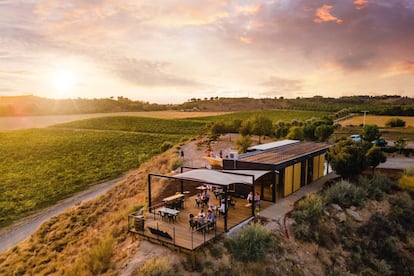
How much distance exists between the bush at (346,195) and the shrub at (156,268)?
11.5 m

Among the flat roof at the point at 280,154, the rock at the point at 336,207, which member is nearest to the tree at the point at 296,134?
the flat roof at the point at 280,154

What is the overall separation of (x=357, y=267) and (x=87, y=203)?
824 inches

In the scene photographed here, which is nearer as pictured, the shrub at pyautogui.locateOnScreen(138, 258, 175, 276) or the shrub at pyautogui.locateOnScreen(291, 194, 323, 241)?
the shrub at pyautogui.locateOnScreen(138, 258, 175, 276)

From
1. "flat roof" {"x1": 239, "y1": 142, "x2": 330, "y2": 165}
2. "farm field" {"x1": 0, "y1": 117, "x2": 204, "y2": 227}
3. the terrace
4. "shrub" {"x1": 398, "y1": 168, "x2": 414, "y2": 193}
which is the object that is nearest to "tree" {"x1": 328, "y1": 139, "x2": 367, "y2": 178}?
"flat roof" {"x1": 239, "y1": 142, "x2": 330, "y2": 165}

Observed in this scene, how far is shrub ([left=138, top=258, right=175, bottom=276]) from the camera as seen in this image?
10312 mm

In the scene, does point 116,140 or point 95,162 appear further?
point 116,140

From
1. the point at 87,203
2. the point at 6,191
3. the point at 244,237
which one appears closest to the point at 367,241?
the point at 244,237

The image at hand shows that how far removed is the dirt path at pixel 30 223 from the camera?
846 inches

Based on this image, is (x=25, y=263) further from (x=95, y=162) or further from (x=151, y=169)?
(x=95, y=162)

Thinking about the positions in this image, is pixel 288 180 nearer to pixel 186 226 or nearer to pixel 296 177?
pixel 296 177

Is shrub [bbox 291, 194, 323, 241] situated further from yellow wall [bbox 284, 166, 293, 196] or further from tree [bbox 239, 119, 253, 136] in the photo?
tree [bbox 239, 119, 253, 136]

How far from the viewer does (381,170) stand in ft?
86.0

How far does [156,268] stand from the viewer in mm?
10453

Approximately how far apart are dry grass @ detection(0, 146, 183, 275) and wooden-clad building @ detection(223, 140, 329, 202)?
8.14 meters
